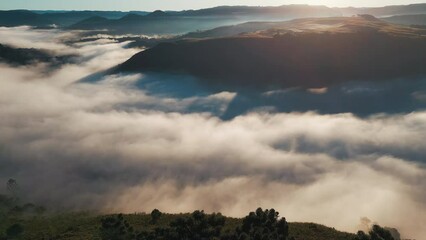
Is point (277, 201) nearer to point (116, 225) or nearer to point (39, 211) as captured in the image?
point (39, 211)

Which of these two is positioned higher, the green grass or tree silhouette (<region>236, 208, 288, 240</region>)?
tree silhouette (<region>236, 208, 288, 240</region>)

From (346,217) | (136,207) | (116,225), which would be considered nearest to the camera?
(116,225)

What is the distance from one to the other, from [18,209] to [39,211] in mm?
8997

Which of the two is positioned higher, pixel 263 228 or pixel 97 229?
pixel 263 228

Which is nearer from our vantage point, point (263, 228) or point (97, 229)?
point (263, 228)

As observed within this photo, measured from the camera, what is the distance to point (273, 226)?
80375mm

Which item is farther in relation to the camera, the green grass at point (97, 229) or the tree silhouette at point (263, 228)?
the green grass at point (97, 229)

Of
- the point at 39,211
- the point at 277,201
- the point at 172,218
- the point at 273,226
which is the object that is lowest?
the point at 277,201

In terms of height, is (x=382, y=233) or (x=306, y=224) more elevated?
(x=382, y=233)

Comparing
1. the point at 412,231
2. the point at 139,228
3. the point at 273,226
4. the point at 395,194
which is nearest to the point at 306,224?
the point at 273,226

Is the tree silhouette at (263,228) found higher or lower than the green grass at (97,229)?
higher

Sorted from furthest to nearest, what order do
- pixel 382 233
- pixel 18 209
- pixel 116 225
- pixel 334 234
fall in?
pixel 18 209 → pixel 334 234 → pixel 116 225 → pixel 382 233

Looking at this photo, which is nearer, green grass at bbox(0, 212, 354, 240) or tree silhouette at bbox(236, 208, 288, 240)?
tree silhouette at bbox(236, 208, 288, 240)

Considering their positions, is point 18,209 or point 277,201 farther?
point 277,201
